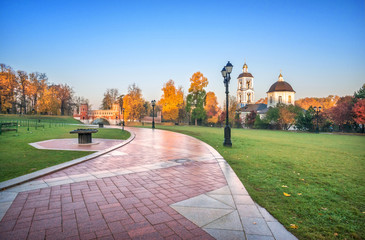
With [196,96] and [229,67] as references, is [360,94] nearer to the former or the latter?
[196,96]

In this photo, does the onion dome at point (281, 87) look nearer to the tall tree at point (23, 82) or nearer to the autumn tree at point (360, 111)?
the autumn tree at point (360, 111)

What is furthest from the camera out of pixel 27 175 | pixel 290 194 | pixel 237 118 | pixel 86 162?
pixel 237 118

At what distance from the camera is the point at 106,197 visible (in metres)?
3.79

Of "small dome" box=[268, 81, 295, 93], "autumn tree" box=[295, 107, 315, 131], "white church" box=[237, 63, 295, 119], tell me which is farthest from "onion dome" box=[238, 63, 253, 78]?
"autumn tree" box=[295, 107, 315, 131]

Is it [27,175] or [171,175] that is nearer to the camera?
[27,175]

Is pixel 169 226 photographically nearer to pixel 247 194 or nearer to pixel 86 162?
pixel 247 194

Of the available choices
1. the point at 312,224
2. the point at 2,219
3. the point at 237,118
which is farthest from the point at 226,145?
the point at 237,118

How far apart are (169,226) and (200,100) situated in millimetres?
45517

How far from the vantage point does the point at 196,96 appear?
4772 centimetres

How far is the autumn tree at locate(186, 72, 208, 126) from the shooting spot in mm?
46344

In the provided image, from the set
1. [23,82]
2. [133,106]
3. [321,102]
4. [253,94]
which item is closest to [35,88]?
[23,82]

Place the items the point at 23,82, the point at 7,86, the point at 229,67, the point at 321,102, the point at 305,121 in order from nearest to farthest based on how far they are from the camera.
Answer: the point at 229,67 < the point at 305,121 < the point at 7,86 < the point at 23,82 < the point at 321,102

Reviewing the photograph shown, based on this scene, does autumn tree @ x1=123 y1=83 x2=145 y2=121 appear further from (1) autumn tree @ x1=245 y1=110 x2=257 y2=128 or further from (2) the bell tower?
(2) the bell tower

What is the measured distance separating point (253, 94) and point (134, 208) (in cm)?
7843
